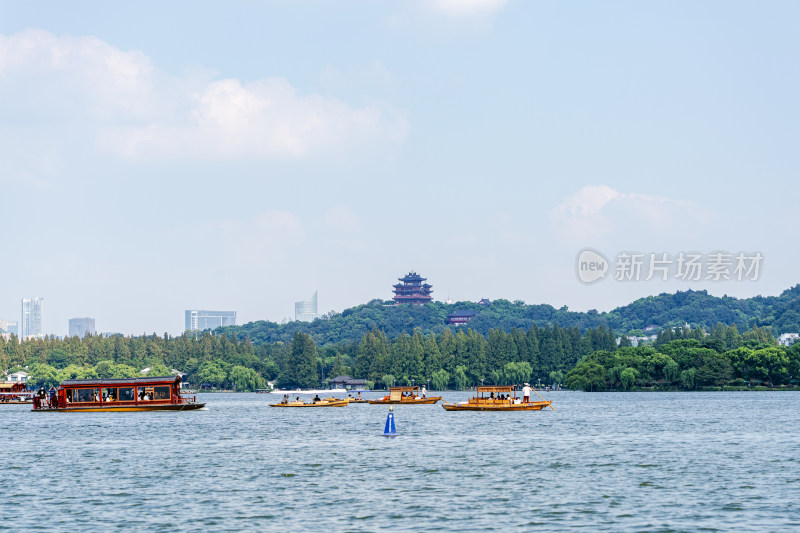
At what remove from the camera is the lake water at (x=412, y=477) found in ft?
115

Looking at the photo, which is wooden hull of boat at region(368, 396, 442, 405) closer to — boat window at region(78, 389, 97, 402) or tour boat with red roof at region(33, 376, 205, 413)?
tour boat with red roof at region(33, 376, 205, 413)

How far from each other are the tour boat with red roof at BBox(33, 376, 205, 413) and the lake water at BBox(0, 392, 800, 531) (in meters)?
22.4

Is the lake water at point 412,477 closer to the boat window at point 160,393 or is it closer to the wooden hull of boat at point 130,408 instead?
the wooden hull of boat at point 130,408

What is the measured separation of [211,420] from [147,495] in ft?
173

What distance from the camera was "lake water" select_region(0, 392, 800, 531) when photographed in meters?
35.2

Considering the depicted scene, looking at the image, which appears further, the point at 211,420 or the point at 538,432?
the point at 211,420

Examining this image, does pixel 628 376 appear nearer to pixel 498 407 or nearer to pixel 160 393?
pixel 498 407

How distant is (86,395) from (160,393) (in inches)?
300

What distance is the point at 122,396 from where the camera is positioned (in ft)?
351

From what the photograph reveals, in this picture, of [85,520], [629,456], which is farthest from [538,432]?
[85,520]

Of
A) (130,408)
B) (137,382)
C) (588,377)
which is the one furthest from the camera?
(588,377)

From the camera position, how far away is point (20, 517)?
36.5 meters

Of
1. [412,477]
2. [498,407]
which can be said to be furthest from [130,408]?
[412,477]

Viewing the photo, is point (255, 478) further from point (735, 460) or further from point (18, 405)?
point (18, 405)
